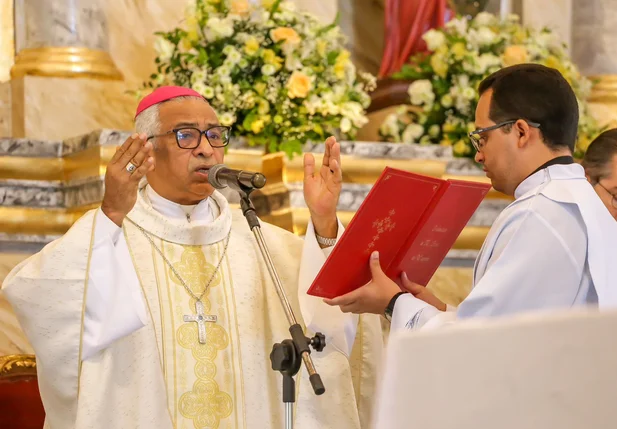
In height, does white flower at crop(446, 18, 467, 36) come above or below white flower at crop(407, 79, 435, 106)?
above

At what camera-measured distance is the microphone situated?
9.46 feet

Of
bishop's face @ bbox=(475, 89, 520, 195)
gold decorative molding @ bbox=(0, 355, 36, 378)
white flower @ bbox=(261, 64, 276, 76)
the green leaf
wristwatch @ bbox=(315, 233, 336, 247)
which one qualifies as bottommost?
gold decorative molding @ bbox=(0, 355, 36, 378)

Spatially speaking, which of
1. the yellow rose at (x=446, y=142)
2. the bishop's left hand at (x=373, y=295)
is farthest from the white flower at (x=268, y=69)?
the bishop's left hand at (x=373, y=295)

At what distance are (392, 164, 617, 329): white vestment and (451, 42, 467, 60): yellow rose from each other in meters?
3.09

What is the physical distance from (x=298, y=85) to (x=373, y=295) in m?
2.01

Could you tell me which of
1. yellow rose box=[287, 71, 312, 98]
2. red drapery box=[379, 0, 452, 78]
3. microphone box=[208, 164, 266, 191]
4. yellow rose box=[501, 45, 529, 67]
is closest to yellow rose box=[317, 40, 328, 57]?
yellow rose box=[287, 71, 312, 98]

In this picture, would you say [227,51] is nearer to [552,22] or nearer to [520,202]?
[520,202]

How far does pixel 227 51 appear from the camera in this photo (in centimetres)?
511

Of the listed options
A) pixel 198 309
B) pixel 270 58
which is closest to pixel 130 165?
pixel 198 309

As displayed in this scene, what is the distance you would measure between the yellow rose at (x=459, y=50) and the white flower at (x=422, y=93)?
0.76 feet

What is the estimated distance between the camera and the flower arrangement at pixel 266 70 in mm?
5090

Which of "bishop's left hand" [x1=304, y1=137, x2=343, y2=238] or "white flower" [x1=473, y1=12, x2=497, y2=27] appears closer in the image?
"bishop's left hand" [x1=304, y1=137, x2=343, y2=238]

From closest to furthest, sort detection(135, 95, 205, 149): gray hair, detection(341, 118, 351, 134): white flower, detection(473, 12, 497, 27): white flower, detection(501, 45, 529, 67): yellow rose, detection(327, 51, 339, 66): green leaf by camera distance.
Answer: detection(135, 95, 205, 149): gray hair
detection(341, 118, 351, 134): white flower
detection(327, 51, 339, 66): green leaf
detection(501, 45, 529, 67): yellow rose
detection(473, 12, 497, 27): white flower

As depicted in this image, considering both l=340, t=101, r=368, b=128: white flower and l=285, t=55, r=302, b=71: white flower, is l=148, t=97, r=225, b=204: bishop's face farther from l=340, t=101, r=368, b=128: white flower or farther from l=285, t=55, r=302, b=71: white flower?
l=340, t=101, r=368, b=128: white flower
